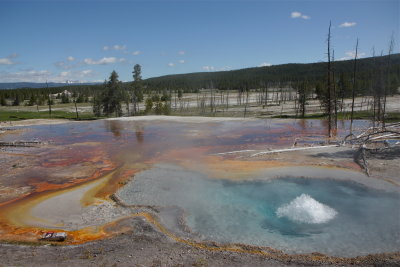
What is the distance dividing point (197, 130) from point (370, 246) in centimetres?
2189

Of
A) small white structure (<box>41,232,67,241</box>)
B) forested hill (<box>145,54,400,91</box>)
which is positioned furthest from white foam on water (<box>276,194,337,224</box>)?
forested hill (<box>145,54,400,91</box>)

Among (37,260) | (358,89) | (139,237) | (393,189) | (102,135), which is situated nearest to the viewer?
(37,260)

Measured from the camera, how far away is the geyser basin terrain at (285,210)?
7895mm

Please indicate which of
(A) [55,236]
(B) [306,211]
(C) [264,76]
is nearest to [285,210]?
(B) [306,211]

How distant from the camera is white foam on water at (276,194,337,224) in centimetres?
909

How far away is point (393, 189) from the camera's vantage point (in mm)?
11141

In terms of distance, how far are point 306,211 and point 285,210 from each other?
0.63 meters

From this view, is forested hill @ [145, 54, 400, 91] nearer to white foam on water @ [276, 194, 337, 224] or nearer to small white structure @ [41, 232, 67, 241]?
white foam on water @ [276, 194, 337, 224]

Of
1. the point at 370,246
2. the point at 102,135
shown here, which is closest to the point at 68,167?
the point at 102,135

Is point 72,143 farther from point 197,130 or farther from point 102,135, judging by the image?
point 197,130

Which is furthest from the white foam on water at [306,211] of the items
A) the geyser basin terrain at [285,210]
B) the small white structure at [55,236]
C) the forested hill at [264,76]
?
the forested hill at [264,76]

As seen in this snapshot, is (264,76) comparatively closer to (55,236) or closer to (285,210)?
(285,210)

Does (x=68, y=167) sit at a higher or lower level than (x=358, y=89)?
lower

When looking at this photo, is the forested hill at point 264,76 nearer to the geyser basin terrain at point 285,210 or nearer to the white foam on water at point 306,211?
the geyser basin terrain at point 285,210
